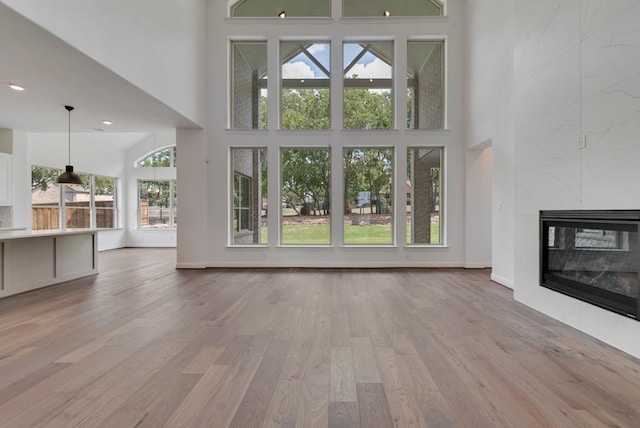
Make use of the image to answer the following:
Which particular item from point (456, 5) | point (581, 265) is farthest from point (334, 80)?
point (581, 265)

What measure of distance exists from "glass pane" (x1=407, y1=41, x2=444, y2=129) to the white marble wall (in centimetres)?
265

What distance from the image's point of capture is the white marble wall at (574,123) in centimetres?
266

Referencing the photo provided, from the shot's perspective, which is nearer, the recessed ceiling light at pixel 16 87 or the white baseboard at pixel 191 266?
the recessed ceiling light at pixel 16 87

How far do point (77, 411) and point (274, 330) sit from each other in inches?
61.6

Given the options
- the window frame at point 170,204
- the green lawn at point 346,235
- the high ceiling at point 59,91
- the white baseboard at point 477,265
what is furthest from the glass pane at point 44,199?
the white baseboard at point 477,265

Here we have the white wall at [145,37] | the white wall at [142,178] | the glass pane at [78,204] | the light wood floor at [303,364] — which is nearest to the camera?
the light wood floor at [303,364]

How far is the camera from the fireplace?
2672 mm

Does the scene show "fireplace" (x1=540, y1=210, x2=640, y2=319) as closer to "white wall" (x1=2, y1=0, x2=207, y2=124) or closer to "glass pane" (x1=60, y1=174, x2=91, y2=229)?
"white wall" (x1=2, y1=0, x2=207, y2=124)

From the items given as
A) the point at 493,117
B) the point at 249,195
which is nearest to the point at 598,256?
the point at 493,117

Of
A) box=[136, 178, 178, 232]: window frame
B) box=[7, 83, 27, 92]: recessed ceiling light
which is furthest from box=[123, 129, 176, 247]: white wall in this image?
box=[7, 83, 27, 92]: recessed ceiling light

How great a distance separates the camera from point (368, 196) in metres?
6.96

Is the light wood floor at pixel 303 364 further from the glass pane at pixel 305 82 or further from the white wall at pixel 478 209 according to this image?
the glass pane at pixel 305 82

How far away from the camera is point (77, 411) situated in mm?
1854

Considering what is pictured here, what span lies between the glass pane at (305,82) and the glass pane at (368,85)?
0.43 meters
